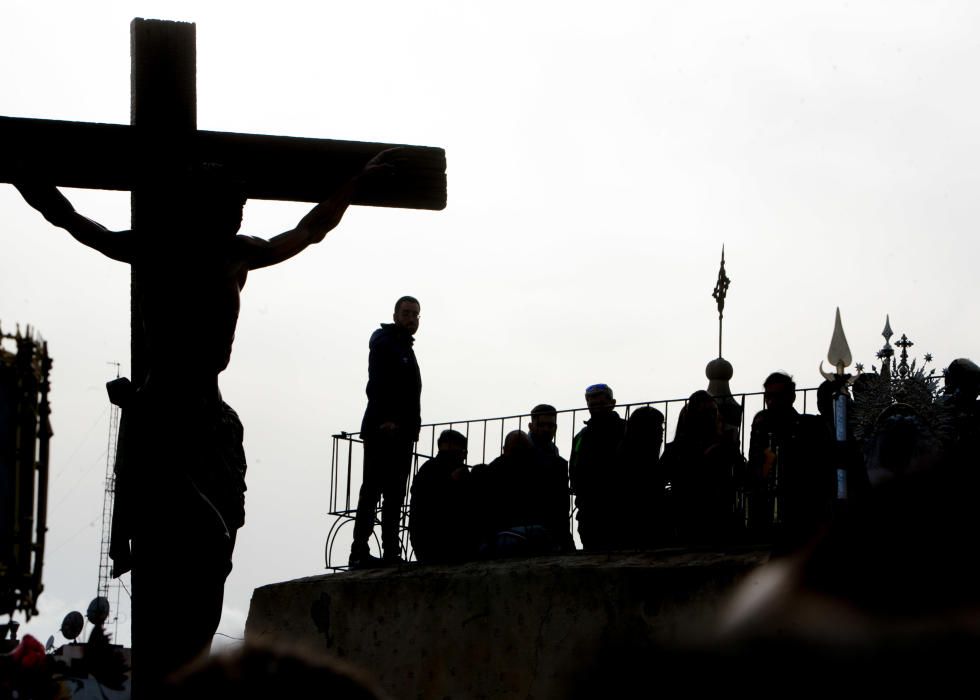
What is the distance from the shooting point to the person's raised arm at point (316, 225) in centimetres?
457

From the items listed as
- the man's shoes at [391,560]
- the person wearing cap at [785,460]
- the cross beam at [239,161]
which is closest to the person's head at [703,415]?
the person wearing cap at [785,460]

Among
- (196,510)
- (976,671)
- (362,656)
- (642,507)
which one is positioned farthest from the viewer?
(362,656)

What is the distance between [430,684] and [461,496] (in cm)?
124

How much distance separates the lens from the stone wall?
754 cm

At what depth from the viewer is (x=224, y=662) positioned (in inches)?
48.3

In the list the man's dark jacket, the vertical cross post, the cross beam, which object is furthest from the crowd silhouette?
the vertical cross post

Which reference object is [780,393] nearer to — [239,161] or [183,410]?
[239,161]

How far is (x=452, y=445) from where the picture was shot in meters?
9.60

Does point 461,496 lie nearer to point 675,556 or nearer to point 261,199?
point 675,556

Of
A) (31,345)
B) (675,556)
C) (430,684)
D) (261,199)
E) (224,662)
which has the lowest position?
(430,684)

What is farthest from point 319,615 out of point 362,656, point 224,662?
point 224,662

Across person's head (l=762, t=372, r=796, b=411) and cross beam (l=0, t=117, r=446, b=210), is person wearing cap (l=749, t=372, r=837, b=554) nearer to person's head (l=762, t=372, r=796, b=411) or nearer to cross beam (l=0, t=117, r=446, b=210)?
person's head (l=762, t=372, r=796, b=411)

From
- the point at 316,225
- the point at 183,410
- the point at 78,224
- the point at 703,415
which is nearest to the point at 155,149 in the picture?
the point at 78,224

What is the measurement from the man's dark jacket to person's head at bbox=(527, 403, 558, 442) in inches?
29.9
